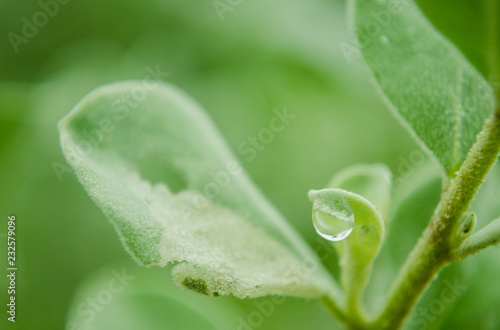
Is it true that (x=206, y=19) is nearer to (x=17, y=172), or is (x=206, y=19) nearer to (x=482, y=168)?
(x=17, y=172)

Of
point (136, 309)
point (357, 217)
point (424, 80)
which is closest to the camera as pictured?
point (357, 217)

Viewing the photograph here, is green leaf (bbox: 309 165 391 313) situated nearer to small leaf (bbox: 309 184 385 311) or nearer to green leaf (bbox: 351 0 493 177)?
small leaf (bbox: 309 184 385 311)

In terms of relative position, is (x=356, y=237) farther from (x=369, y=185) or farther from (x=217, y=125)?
(x=217, y=125)

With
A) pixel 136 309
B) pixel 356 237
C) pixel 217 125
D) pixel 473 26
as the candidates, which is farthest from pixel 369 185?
pixel 217 125

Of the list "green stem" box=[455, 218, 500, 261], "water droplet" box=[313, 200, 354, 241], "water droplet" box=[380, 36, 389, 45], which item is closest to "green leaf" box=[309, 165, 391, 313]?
"water droplet" box=[313, 200, 354, 241]

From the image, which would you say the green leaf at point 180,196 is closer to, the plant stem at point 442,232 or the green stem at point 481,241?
the plant stem at point 442,232
